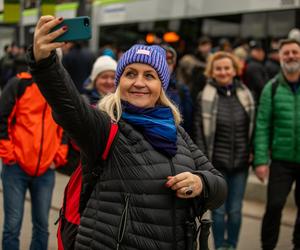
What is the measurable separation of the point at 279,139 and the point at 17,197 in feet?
7.63

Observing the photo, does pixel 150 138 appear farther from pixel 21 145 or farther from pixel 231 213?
pixel 231 213

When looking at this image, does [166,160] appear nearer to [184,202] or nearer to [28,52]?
[184,202]

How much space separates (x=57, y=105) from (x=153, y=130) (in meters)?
0.48

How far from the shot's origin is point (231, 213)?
5711 millimetres

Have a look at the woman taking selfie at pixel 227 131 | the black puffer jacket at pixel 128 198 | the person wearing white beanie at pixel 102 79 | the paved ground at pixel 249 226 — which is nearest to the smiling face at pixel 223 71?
the woman taking selfie at pixel 227 131

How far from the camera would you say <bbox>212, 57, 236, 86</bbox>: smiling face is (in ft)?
18.6

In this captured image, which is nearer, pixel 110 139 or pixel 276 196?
pixel 110 139

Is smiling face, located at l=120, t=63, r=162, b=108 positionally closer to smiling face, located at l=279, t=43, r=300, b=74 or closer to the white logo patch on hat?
the white logo patch on hat

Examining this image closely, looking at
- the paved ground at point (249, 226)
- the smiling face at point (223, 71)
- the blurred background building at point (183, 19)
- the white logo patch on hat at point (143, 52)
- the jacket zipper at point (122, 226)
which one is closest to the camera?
the jacket zipper at point (122, 226)

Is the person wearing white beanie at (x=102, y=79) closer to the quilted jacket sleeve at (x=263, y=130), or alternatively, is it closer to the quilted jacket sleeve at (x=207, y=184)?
the quilted jacket sleeve at (x=263, y=130)

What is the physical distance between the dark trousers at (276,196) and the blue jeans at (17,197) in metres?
1.97

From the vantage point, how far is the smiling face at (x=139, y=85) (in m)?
2.67

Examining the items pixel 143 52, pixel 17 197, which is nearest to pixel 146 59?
pixel 143 52

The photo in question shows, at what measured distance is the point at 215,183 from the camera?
2732 mm
